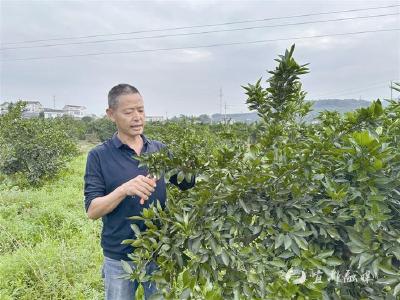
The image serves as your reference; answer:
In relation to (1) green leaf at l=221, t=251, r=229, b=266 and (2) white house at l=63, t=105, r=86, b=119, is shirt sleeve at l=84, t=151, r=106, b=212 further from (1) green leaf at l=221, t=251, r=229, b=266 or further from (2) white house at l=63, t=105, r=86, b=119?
(2) white house at l=63, t=105, r=86, b=119

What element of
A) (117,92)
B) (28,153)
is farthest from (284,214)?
(28,153)

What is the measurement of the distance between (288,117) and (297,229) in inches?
25.0

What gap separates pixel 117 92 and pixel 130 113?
14cm

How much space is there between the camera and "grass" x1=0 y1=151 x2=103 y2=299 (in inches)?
139

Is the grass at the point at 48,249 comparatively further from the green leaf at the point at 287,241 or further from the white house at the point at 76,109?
the white house at the point at 76,109

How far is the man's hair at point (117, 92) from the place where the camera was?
2.13m

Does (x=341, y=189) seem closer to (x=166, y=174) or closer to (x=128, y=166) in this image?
(x=166, y=174)

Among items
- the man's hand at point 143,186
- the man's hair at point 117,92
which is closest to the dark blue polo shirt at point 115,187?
the man's hair at point 117,92

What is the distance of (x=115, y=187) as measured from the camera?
2148mm

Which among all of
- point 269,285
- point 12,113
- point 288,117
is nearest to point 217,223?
point 269,285

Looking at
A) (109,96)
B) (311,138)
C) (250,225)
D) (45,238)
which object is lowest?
(45,238)

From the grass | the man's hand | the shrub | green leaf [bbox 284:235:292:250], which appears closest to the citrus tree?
green leaf [bbox 284:235:292:250]

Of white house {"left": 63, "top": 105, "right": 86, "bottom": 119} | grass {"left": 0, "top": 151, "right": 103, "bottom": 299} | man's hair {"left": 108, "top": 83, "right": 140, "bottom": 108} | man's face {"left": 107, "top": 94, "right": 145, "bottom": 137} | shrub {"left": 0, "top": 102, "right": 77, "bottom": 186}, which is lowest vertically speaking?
grass {"left": 0, "top": 151, "right": 103, "bottom": 299}

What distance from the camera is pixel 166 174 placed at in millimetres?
1639
